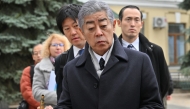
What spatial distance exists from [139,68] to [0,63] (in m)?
8.27

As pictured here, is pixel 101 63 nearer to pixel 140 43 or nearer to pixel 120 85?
pixel 120 85

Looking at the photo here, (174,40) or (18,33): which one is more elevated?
(18,33)

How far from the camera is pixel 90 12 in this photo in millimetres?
2354

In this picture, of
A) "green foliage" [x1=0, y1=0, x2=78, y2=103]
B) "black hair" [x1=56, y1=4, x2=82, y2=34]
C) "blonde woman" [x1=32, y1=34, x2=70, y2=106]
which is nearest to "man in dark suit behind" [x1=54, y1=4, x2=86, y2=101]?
"black hair" [x1=56, y1=4, x2=82, y2=34]

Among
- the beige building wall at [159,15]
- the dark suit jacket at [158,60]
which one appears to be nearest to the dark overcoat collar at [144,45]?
the dark suit jacket at [158,60]

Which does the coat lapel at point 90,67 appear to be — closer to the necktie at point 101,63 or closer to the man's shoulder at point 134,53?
the necktie at point 101,63

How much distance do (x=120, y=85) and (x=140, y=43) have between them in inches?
70.9

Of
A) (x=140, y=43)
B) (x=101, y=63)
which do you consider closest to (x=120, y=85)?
(x=101, y=63)

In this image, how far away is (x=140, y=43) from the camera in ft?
13.2

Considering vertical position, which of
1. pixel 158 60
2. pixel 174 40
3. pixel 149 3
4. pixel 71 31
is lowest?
pixel 174 40

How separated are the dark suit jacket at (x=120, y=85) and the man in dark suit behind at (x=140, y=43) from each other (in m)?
1.53

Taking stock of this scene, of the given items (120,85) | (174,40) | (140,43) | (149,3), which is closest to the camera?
(120,85)

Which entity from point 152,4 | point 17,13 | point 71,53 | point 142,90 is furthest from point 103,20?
point 152,4

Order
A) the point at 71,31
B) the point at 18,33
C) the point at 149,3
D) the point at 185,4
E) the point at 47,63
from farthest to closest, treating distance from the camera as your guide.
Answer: the point at 149,3 → the point at 185,4 → the point at 18,33 → the point at 47,63 → the point at 71,31
